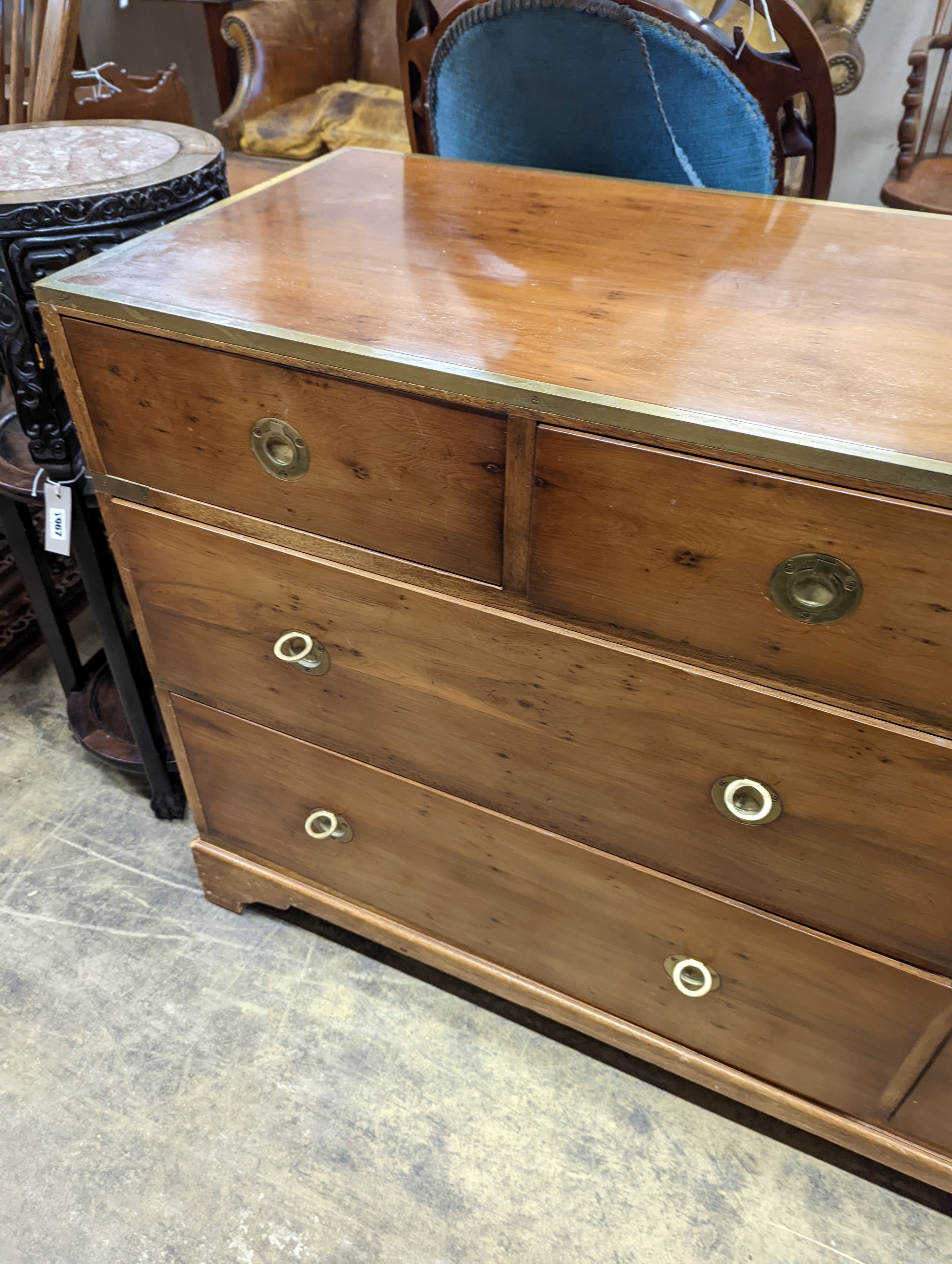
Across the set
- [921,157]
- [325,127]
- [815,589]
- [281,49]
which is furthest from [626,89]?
[281,49]

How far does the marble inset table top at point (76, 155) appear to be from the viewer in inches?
37.2

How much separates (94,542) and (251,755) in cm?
36

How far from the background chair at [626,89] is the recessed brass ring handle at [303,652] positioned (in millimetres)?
663

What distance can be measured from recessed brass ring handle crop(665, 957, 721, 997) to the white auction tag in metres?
0.90

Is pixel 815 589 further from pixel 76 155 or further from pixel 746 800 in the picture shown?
pixel 76 155

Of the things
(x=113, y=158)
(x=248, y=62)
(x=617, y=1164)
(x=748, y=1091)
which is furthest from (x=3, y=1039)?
(x=248, y=62)

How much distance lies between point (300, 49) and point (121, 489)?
2510 mm

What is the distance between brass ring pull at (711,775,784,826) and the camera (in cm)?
73

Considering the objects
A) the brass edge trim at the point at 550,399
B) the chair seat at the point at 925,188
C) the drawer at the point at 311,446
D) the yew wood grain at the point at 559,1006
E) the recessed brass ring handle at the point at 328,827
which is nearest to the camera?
the brass edge trim at the point at 550,399

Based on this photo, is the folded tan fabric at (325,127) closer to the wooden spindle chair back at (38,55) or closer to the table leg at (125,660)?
the wooden spindle chair back at (38,55)

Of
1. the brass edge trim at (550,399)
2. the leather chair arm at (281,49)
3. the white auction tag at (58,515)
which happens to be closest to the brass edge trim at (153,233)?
the brass edge trim at (550,399)

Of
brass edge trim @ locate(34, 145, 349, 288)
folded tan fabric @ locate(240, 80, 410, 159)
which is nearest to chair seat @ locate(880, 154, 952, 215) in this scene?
brass edge trim @ locate(34, 145, 349, 288)

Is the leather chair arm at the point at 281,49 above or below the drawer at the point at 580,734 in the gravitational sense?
above

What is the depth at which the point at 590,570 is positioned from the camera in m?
0.68
